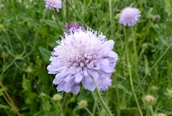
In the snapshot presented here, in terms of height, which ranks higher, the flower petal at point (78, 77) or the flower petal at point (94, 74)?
the flower petal at point (94, 74)

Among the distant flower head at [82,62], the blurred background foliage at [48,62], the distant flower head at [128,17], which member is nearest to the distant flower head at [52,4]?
the blurred background foliage at [48,62]

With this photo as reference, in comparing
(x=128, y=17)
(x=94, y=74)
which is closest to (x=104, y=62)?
(x=94, y=74)

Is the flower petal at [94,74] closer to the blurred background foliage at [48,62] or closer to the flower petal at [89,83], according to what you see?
the flower petal at [89,83]

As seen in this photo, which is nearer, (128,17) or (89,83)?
(89,83)

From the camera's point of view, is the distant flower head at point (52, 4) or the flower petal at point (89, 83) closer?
the flower petal at point (89, 83)

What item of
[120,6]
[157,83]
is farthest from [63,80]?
[120,6]

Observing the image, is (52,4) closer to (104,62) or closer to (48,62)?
(48,62)

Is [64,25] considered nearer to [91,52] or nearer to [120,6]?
[120,6]
